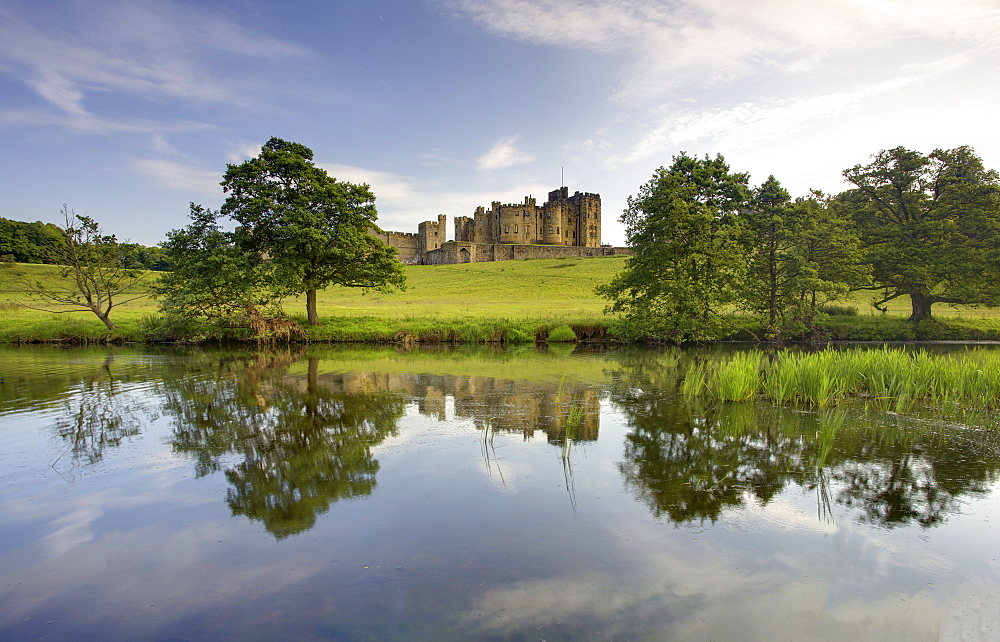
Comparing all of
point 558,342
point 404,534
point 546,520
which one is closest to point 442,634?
point 404,534

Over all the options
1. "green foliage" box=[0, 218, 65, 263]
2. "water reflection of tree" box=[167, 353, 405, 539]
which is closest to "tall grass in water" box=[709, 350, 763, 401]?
"water reflection of tree" box=[167, 353, 405, 539]

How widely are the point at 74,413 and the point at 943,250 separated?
107 ft

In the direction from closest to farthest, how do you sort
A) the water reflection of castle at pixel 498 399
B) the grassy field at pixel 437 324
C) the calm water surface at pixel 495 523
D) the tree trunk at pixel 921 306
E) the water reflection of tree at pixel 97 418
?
1. the calm water surface at pixel 495 523
2. the water reflection of tree at pixel 97 418
3. the water reflection of castle at pixel 498 399
4. the grassy field at pixel 437 324
5. the tree trunk at pixel 921 306

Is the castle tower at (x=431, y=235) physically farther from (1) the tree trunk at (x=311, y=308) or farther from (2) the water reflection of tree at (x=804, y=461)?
(2) the water reflection of tree at (x=804, y=461)

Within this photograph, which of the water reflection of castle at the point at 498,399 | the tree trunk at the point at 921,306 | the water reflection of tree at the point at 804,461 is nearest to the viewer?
the water reflection of tree at the point at 804,461

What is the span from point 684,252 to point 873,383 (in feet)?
40.0

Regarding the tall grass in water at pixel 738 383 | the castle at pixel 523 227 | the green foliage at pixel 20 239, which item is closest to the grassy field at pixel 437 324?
the tall grass in water at pixel 738 383

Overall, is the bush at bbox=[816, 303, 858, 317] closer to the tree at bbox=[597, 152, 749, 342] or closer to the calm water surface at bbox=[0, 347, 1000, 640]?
the tree at bbox=[597, 152, 749, 342]

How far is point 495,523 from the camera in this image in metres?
5.30

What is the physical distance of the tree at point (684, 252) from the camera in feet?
70.5

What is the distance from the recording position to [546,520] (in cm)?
539

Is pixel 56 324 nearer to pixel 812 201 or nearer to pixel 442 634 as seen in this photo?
pixel 442 634

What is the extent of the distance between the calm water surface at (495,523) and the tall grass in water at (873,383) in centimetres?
60

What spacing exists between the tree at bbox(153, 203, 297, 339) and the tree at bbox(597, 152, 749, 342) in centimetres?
1465
